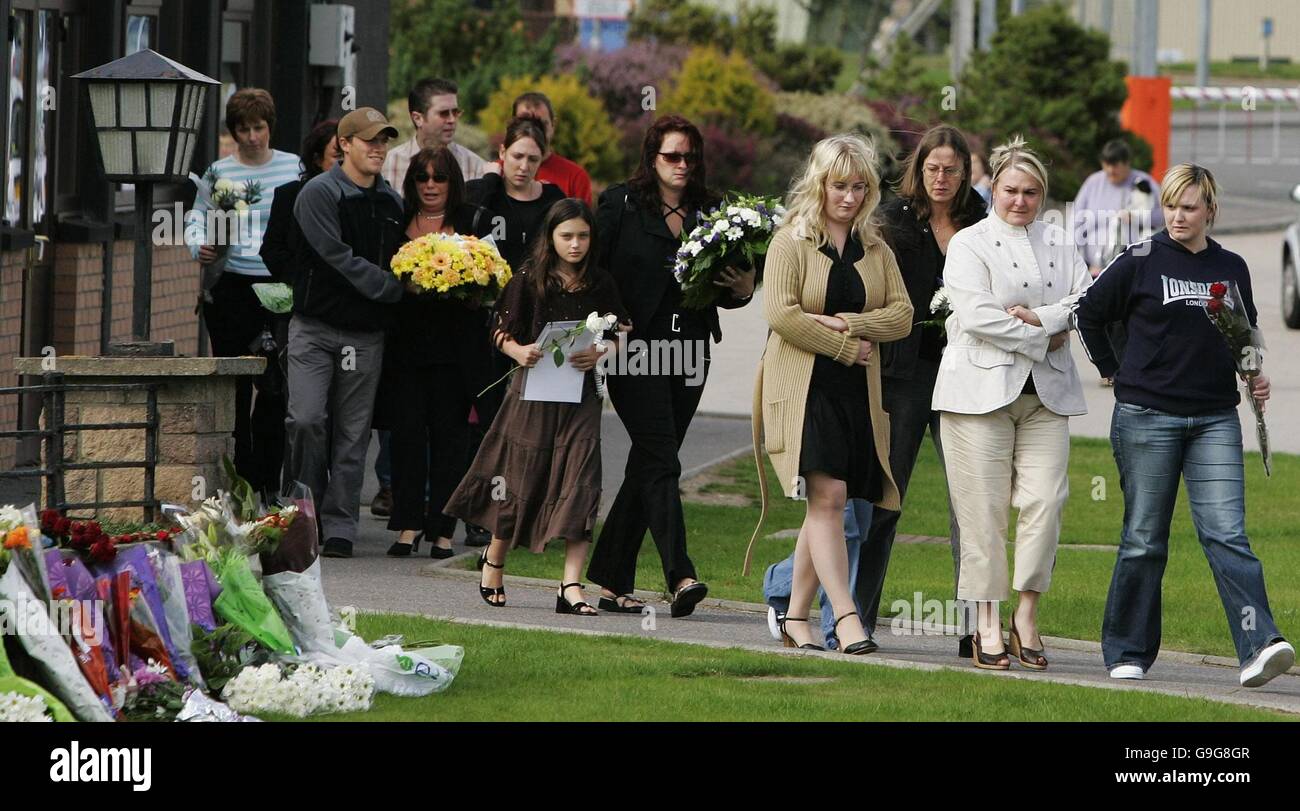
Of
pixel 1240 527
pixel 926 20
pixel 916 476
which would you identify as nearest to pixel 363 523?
pixel 916 476

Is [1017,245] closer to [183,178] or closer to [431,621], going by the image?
[431,621]

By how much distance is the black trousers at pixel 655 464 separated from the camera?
9.50 meters

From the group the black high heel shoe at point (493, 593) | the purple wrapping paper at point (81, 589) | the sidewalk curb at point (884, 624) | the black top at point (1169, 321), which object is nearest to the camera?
the purple wrapping paper at point (81, 589)

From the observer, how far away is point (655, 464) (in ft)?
31.3

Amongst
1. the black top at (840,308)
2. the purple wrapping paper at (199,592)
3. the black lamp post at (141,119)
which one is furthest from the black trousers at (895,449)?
the black lamp post at (141,119)

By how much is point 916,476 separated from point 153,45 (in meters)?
5.68

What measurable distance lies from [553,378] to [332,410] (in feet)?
6.20

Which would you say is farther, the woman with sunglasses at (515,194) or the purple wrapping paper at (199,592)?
the woman with sunglasses at (515,194)

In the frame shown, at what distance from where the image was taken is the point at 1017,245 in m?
8.53

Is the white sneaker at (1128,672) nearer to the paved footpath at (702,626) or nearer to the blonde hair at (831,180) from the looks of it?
the paved footpath at (702,626)

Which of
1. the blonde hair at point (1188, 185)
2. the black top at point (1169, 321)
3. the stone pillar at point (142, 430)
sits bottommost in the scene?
the stone pillar at point (142, 430)

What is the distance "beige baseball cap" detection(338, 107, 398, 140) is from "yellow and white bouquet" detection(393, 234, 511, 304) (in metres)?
0.55

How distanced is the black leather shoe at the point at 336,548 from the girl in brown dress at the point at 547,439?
1396mm

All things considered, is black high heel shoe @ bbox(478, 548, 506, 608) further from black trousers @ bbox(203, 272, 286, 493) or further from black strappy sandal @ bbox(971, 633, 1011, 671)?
black strappy sandal @ bbox(971, 633, 1011, 671)
